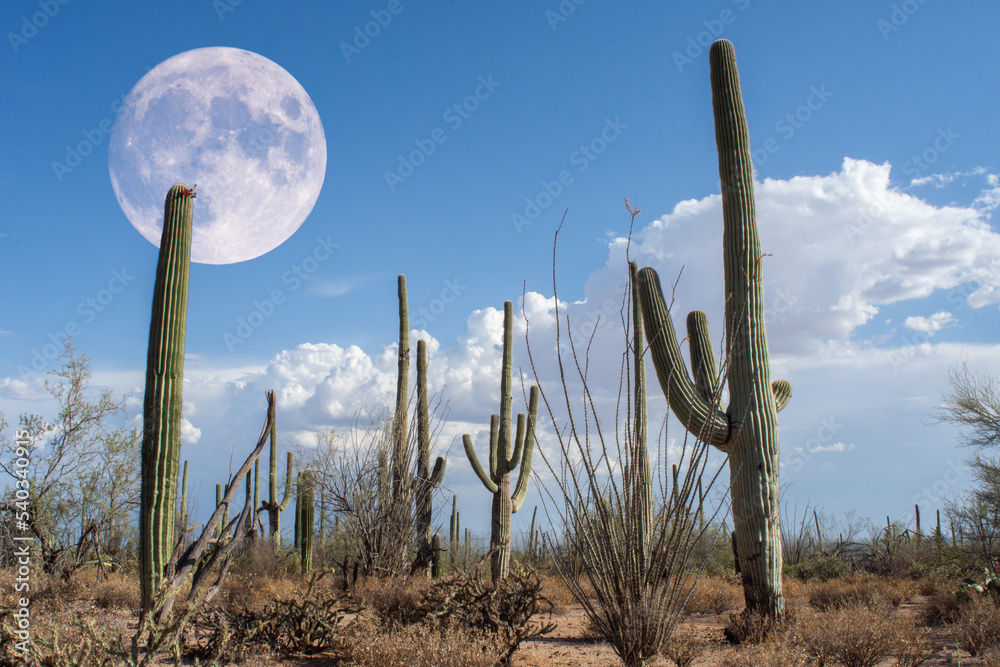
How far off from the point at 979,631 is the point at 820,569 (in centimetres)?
940

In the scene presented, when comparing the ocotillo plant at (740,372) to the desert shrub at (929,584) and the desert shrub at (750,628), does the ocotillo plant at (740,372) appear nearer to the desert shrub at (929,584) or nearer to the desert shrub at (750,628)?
the desert shrub at (750,628)

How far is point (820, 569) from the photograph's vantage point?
16.3 m

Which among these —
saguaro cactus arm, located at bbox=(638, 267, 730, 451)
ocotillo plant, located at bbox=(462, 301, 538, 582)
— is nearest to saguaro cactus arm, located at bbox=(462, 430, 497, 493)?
A: ocotillo plant, located at bbox=(462, 301, 538, 582)

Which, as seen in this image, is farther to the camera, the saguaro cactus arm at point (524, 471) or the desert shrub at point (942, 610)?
the saguaro cactus arm at point (524, 471)

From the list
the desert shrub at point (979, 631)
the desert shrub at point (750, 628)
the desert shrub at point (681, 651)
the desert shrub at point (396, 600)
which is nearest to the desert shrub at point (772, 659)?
the desert shrub at point (681, 651)

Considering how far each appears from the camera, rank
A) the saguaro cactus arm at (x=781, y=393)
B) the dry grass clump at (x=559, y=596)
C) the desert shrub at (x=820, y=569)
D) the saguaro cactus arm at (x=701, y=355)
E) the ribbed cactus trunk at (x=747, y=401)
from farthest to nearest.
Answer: the desert shrub at (x=820, y=569)
the dry grass clump at (x=559, y=596)
the saguaro cactus arm at (x=781, y=393)
the saguaro cactus arm at (x=701, y=355)
the ribbed cactus trunk at (x=747, y=401)

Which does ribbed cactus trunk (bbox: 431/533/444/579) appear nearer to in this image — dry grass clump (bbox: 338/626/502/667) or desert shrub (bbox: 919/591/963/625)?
dry grass clump (bbox: 338/626/502/667)

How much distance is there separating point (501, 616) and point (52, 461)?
10539 millimetres

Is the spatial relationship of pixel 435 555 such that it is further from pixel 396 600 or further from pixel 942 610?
pixel 942 610

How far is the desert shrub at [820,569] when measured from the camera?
16156 mm

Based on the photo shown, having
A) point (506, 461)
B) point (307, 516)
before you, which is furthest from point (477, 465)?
point (307, 516)

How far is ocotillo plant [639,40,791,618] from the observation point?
25.7 ft

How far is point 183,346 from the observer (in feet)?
25.5

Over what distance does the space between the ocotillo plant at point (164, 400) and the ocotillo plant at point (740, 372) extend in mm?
5364
